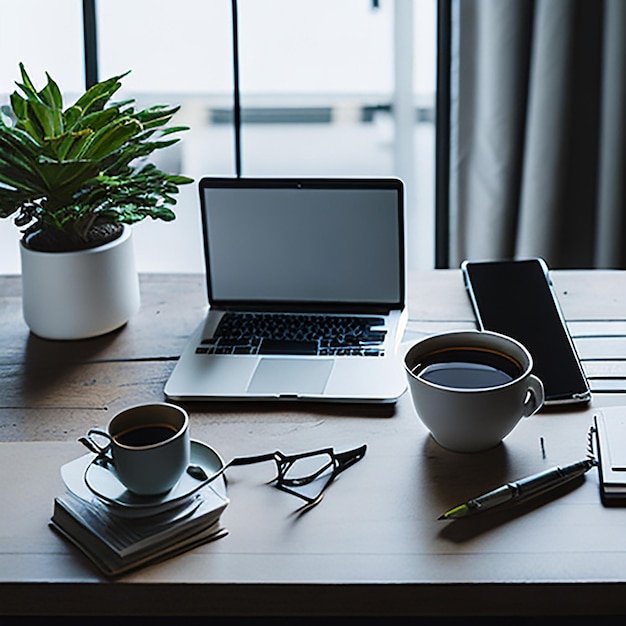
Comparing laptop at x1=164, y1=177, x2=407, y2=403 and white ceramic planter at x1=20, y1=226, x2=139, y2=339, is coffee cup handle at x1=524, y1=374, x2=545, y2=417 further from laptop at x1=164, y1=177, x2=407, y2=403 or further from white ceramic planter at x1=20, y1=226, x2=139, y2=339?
white ceramic planter at x1=20, y1=226, x2=139, y2=339

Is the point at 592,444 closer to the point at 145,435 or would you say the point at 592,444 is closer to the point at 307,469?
the point at 307,469

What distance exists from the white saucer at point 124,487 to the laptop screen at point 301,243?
0.38 m

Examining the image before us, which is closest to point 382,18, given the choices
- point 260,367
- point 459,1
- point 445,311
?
point 459,1

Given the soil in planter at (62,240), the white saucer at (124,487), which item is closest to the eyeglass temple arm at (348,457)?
the white saucer at (124,487)

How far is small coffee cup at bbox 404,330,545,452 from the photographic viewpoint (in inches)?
39.3

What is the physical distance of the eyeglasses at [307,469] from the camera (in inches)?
38.5

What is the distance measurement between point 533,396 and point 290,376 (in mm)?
286

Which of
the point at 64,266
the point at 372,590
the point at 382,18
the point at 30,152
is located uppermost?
the point at 382,18

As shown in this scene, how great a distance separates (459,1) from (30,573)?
1605 mm

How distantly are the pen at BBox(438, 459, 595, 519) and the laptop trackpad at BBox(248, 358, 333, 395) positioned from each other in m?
A: 0.27

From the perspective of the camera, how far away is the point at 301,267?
1348 millimetres

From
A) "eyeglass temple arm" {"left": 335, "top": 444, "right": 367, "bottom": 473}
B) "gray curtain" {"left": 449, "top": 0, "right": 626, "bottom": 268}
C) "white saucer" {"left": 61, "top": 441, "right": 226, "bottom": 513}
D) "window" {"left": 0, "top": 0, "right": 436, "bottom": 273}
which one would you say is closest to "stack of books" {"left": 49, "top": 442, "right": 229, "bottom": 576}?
"white saucer" {"left": 61, "top": 441, "right": 226, "bottom": 513}

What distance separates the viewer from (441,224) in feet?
7.89

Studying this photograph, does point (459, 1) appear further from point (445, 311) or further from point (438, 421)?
point (438, 421)
